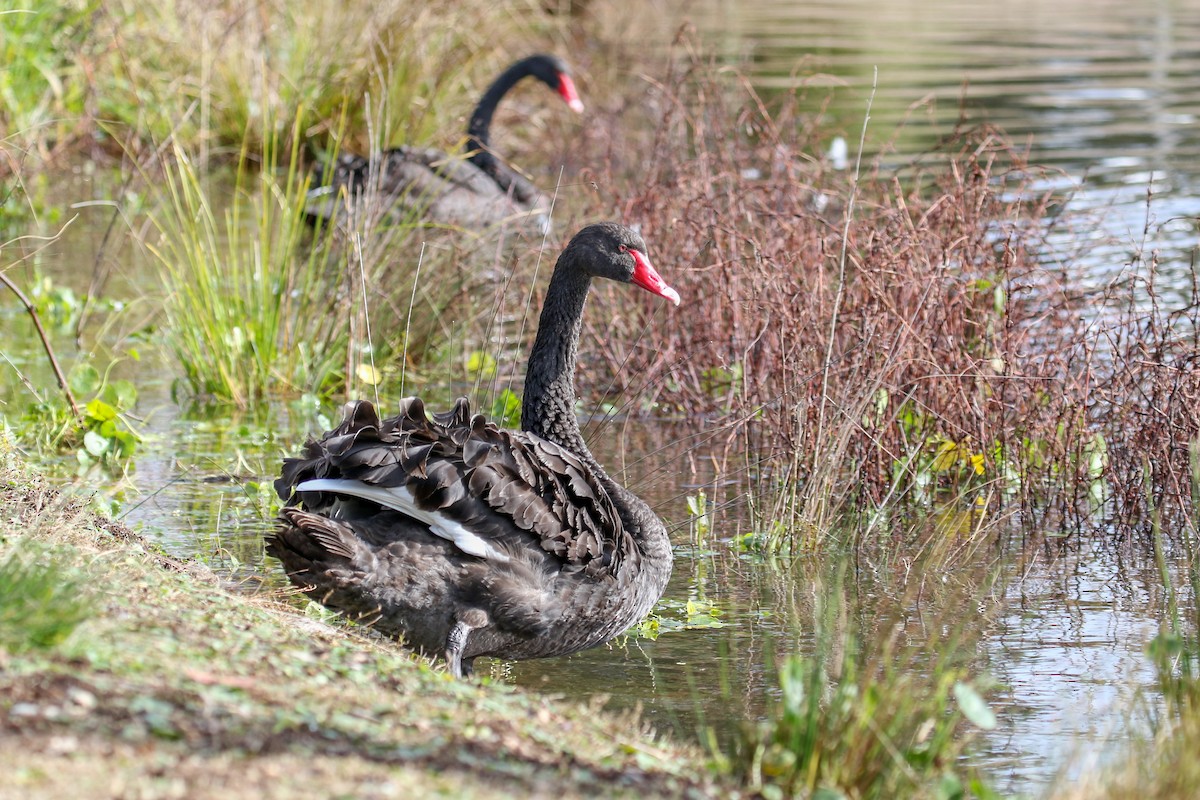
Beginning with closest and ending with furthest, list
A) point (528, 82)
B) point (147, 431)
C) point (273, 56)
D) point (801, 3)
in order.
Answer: point (147, 431)
point (273, 56)
point (528, 82)
point (801, 3)

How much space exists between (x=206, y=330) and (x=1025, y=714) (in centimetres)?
485

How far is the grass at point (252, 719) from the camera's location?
3.18 meters

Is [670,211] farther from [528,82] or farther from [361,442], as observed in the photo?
[528,82]

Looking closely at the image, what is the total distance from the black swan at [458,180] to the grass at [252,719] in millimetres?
4499

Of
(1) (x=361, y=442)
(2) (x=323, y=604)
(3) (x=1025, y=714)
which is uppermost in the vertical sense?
(1) (x=361, y=442)

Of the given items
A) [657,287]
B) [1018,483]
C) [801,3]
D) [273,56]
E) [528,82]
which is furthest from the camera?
[801,3]

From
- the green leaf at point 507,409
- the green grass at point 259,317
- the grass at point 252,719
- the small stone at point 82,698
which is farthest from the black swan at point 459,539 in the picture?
the green grass at point 259,317

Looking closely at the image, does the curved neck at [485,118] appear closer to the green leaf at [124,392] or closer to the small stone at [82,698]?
the green leaf at [124,392]

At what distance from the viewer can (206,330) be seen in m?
8.10

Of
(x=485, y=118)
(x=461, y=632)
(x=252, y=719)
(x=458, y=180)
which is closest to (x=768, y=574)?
(x=461, y=632)

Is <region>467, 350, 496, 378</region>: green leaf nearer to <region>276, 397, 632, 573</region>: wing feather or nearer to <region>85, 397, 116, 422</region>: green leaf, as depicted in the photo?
<region>85, 397, 116, 422</region>: green leaf

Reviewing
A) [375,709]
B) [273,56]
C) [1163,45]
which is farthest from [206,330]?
[1163,45]

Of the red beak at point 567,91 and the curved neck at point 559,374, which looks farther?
the red beak at point 567,91

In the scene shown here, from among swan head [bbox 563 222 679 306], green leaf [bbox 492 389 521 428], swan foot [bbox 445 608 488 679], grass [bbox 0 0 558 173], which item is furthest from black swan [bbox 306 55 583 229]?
swan foot [bbox 445 608 488 679]
